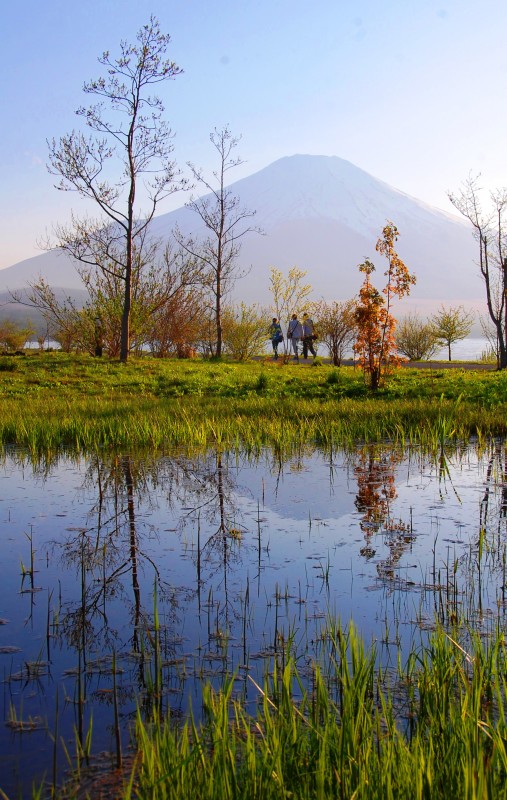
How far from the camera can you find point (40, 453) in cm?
1180

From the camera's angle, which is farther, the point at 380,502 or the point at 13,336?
the point at 13,336

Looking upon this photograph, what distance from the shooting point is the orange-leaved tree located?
18.2 metres

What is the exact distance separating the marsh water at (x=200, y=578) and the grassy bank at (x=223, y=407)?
8.58ft

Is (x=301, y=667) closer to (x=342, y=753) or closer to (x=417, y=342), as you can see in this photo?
(x=342, y=753)

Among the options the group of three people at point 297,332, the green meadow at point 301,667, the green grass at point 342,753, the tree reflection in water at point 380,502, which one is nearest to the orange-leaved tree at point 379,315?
the green meadow at point 301,667

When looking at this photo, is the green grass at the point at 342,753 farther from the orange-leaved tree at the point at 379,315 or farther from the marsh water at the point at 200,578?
the orange-leaved tree at the point at 379,315

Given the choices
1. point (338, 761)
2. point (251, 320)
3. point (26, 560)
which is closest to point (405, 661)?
point (338, 761)

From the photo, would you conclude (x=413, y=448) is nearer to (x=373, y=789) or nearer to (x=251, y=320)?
(x=373, y=789)

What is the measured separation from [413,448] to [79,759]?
29.7 feet

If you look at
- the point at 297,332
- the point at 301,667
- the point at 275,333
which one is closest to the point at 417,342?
the point at 297,332

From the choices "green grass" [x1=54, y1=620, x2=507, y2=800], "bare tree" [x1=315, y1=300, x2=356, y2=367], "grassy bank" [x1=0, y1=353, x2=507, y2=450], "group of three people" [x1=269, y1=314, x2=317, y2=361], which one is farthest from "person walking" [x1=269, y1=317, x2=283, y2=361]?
"green grass" [x1=54, y1=620, x2=507, y2=800]

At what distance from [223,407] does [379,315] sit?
456 cm

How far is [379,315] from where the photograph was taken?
18547 millimetres

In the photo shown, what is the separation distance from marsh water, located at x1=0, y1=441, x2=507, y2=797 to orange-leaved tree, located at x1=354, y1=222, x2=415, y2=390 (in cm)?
878
